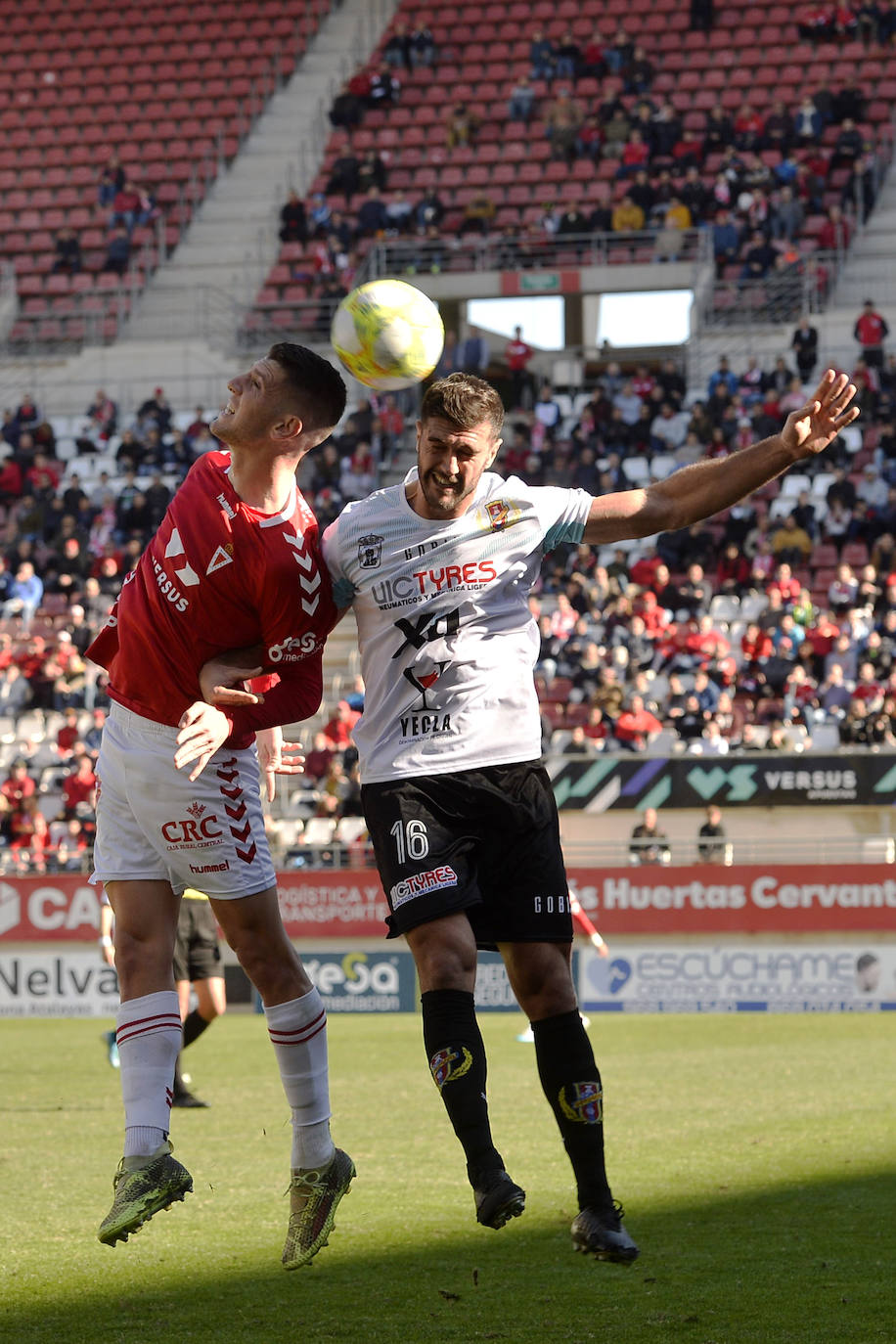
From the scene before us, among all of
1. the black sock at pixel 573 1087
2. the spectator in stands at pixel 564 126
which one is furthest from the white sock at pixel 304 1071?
the spectator in stands at pixel 564 126

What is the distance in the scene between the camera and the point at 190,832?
561cm

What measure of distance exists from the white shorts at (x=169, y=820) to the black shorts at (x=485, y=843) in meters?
0.41

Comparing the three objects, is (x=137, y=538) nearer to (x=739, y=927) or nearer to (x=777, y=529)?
(x=777, y=529)

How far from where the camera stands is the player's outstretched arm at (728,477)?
557 centimetres

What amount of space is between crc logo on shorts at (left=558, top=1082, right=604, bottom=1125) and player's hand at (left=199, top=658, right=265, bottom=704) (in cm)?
150

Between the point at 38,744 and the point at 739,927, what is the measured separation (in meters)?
9.90

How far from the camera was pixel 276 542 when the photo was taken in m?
5.59

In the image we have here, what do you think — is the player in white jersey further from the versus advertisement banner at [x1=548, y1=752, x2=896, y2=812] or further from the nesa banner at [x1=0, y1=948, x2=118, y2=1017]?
the nesa banner at [x1=0, y1=948, x2=118, y2=1017]

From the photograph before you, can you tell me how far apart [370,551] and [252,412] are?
552 millimetres

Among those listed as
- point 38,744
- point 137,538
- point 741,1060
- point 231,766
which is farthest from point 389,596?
point 137,538

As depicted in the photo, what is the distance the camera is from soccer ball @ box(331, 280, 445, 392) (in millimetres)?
6324

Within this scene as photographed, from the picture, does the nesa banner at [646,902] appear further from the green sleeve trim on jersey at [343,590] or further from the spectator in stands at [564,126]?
the spectator in stands at [564,126]

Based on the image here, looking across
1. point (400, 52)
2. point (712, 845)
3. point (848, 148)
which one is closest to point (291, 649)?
point (712, 845)

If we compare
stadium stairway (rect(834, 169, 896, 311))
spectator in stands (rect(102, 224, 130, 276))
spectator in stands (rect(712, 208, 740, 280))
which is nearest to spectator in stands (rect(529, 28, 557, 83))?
spectator in stands (rect(712, 208, 740, 280))
